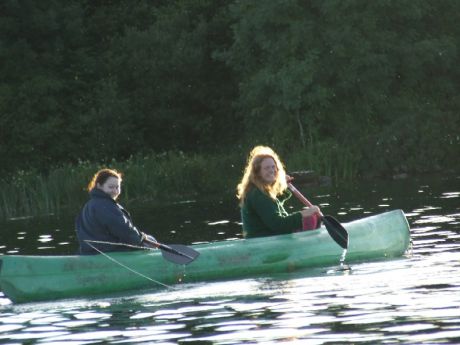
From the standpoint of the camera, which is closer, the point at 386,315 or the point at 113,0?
the point at 386,315

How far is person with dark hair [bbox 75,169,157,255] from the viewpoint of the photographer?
1430cm

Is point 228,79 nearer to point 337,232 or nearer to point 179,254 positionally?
point 337,232

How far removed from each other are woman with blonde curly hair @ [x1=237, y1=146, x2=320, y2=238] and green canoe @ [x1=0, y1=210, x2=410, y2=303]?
0.67ft

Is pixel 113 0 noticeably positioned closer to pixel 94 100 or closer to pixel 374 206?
pixel 94 100

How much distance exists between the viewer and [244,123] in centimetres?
4597

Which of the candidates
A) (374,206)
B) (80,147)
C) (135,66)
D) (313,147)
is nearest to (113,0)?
(135,66)

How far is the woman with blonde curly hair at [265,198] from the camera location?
1475 centimetres

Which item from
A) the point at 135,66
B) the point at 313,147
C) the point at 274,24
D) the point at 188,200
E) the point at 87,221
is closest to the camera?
the point at 87,221

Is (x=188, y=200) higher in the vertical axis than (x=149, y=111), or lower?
lower

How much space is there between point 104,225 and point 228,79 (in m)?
33.3

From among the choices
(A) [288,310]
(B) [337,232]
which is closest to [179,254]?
(B) [337,232]

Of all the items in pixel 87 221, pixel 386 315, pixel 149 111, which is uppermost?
pixel 149 111

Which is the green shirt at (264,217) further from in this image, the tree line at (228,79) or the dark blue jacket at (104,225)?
the tree line at (228,79)

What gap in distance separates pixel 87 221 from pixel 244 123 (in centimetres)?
3164
